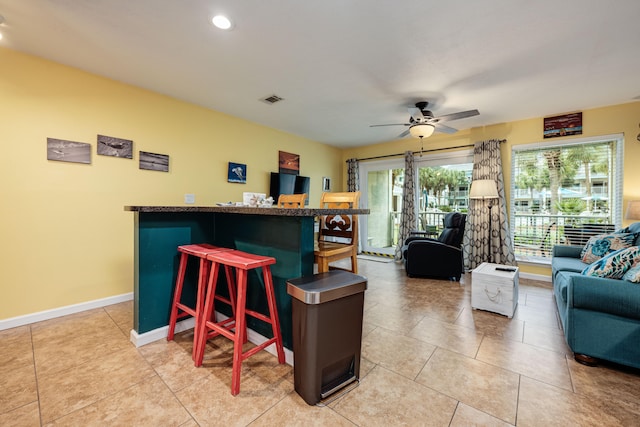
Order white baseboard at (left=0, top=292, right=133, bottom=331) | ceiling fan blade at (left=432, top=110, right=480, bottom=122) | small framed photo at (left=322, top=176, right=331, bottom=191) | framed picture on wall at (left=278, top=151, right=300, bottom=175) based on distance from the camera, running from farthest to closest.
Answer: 1. small framed photo at (left=322, top=176, right=331, bottom=191)
2. framed picture on wall at (left=278, top=151, right=300, bottom=175)
3. ceiling fan blade at (left=432, top=110, right=480, bottom=122)
4. white baseboard at (left=0, top=292, right=133, bottom=331)

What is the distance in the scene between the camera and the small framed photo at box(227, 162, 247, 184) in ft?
13.3

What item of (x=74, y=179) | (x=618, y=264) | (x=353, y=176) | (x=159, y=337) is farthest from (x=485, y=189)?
(x=74, y=179)

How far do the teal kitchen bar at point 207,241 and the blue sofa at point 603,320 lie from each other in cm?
163

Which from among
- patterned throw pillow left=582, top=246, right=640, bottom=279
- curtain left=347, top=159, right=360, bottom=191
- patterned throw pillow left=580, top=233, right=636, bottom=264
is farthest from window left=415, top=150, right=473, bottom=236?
patterned throw pillow left=582, top=246, right=640, bottom=279

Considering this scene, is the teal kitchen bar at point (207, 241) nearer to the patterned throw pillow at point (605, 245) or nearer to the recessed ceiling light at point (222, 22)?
the recessed ceiling light at point (222, 22)

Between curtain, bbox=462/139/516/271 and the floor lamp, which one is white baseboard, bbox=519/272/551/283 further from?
the floor lamp

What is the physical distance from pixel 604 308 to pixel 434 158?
376 centimetres

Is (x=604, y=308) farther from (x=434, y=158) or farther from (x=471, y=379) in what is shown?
(x=434, y=158)

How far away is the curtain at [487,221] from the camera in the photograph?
4.22 m

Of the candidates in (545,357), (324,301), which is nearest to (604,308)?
(545,357)

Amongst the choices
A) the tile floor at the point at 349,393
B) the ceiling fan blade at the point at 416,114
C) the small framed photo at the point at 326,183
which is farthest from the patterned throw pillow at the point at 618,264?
the small framed photo at the point at 326,183

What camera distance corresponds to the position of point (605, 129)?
360 cm

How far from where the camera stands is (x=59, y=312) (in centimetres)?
263

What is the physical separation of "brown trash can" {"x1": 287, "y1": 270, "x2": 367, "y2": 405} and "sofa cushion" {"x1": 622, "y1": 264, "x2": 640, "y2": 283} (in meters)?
1.82
